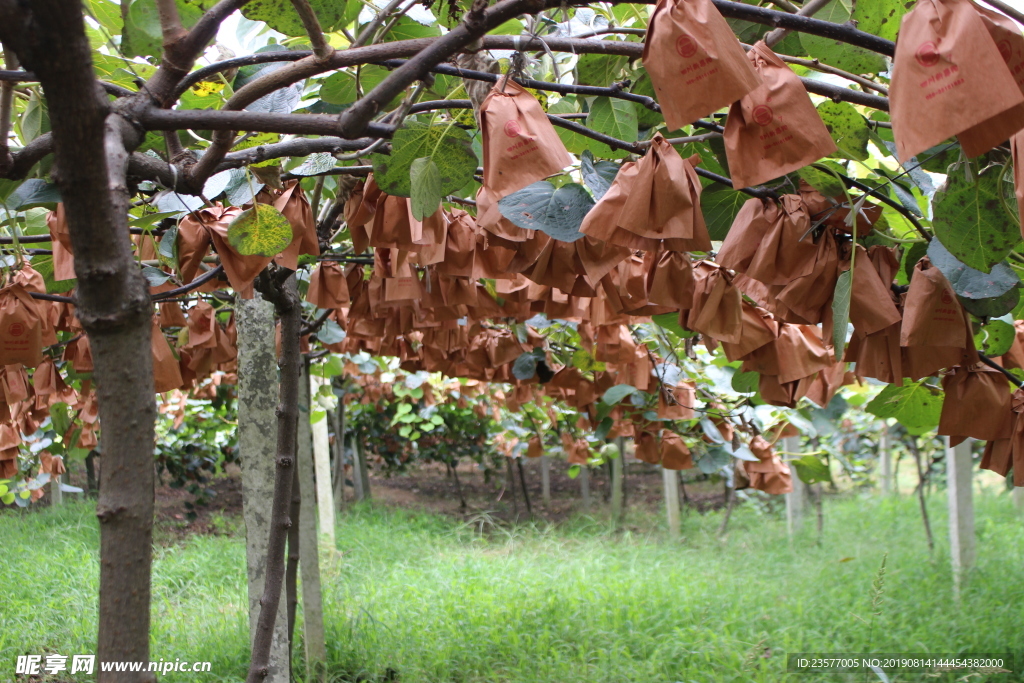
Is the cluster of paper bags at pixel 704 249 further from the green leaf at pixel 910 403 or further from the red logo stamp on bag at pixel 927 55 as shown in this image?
the green leaf at pixel 910 403

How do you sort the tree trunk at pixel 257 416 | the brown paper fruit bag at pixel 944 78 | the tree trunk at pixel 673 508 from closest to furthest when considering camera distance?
the brown paper fruit bag at pixel 944 78
the tree trunk at pixel 257 416
the tree trunk at pixel 673 508

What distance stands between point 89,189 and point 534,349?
216cm

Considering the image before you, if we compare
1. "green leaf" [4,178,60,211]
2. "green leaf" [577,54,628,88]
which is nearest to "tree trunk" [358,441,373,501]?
"green leaf" [4,178,60,211]

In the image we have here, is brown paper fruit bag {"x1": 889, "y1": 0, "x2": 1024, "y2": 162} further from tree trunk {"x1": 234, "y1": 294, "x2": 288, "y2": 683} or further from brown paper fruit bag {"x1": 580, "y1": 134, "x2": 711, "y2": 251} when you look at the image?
tree trunk {"x1": 234, "y1": 294, "x2": 288, "y2": 683}

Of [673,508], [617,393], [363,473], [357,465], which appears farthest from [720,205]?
[363,473]

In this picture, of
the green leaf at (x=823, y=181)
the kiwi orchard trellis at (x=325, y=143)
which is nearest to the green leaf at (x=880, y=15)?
the kiwi orchard trellis at (x=325, y=143)

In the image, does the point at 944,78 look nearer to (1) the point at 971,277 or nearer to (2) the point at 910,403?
(1) the point at 971,277

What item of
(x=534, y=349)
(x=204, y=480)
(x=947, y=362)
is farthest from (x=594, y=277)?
(x=204, y=480)

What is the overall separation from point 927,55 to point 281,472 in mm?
1638

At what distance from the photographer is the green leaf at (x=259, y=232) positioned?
2.98 feet

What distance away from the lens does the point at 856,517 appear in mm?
7965

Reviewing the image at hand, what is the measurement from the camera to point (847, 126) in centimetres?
87

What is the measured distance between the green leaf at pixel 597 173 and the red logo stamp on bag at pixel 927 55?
0.34 metres

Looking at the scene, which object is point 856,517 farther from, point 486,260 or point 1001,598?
point 486,260
